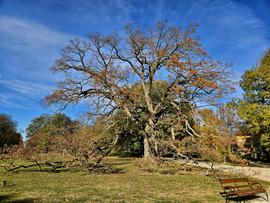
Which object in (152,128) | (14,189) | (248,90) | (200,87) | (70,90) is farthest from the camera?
(248,90)

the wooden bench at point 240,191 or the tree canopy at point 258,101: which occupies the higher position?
the tree canopy at point 258,101

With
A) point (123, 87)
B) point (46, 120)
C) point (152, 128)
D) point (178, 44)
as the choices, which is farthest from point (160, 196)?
point (46, 120)

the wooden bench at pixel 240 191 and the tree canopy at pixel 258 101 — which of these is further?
the tree canopy at pixel 258 101

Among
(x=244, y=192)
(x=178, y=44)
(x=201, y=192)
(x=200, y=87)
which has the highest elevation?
(x=178, y=44)

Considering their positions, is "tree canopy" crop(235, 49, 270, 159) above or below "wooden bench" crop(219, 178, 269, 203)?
above

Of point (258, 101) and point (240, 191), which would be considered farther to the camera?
point (258, 101)

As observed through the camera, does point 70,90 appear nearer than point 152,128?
No

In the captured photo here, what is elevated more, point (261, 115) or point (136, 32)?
point (136, 32)

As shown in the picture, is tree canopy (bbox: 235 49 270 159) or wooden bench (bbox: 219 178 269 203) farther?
tree canopy (bbox: 235 49 270 159)

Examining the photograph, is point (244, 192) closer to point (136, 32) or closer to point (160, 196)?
point (160, 196)

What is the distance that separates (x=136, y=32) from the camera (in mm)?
19438

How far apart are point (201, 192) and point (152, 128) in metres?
9.08

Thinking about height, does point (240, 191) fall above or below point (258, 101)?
below

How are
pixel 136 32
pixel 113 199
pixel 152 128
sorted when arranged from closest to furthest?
pixel 113 199 → pixel 152 128 → pixel 136 32
